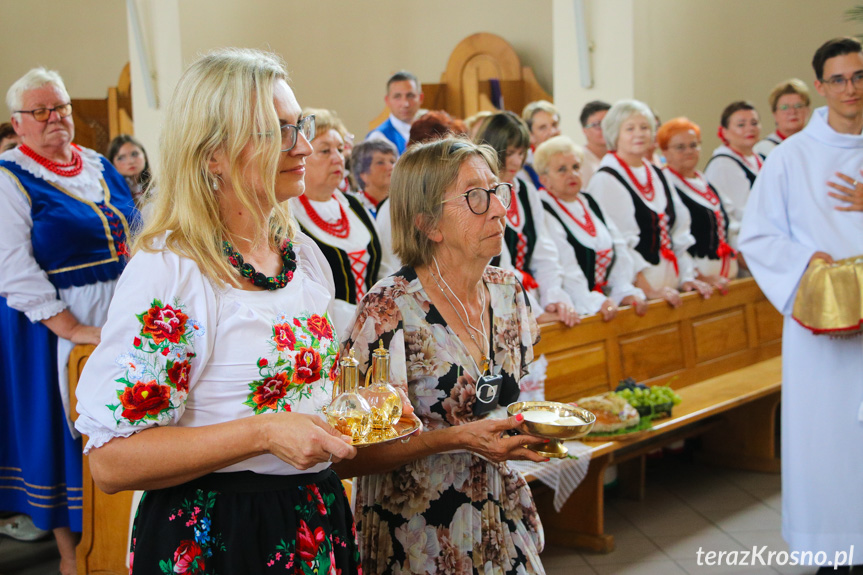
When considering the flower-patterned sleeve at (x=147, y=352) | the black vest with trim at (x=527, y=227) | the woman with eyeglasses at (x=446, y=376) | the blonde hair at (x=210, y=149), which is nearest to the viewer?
the flower-patterned sleeve at (x=147, y=352)

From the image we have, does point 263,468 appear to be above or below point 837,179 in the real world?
below

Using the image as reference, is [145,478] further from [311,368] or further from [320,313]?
[320,313]

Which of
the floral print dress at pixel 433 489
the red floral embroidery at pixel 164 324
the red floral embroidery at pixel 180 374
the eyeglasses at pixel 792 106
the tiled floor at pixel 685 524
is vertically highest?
the eyeglasses at pixel 792 106

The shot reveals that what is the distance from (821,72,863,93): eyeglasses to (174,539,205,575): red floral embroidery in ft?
11.5

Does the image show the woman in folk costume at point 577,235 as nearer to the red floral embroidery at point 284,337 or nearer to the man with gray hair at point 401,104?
the man with gray hair at point 401,104

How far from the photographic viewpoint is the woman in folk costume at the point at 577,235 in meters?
5.02

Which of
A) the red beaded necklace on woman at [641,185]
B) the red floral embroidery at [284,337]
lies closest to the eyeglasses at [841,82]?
the red beaded necklace on woman at [641,185]

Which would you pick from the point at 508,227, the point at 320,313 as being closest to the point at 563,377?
the point at 508,227

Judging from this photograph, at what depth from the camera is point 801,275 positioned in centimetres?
367

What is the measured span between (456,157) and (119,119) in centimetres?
877

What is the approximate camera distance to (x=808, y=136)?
3887 millimetres

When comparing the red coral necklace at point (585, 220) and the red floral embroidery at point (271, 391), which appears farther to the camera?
the red coral necklace at point (585, 220)

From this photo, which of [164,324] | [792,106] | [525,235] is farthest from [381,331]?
[792,106]

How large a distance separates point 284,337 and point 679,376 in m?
4.02
